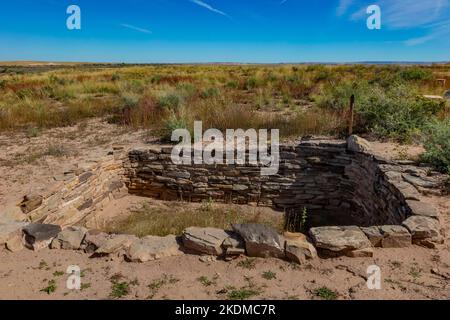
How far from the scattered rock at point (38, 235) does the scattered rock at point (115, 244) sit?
23.7 inches

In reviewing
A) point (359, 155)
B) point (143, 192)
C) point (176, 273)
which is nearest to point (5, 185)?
point (143, 192)

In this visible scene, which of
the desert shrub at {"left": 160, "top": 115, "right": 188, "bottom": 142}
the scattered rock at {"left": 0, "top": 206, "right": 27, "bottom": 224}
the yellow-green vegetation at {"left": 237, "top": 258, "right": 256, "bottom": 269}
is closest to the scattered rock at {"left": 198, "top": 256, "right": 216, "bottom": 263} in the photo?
the yellow-green vegetation at {"left": 237, "top": 258, "right": 256, "bottom": 269}

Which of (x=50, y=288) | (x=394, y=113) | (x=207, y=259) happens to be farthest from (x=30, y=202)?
(x=394, y=113)

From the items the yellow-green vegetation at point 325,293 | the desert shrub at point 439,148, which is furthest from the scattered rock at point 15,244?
the desert shrub at point 439,148

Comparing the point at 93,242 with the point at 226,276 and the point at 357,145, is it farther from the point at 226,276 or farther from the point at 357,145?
the point at 357,145

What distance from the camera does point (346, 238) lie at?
310 centimetres

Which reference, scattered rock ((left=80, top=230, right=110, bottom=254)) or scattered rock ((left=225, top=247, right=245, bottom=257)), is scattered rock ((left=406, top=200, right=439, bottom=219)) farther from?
scattered rock ((left=80, top=230, right=110, bottom=254))

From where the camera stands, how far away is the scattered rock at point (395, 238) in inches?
125

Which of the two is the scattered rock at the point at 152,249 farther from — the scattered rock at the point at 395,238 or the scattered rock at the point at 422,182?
the scattered rock at the point at 422,182

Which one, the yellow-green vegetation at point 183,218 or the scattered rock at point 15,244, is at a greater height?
the scattered rock at point 15,244

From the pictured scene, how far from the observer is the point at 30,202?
4.27 metres

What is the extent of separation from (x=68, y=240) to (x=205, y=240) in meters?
1.39
